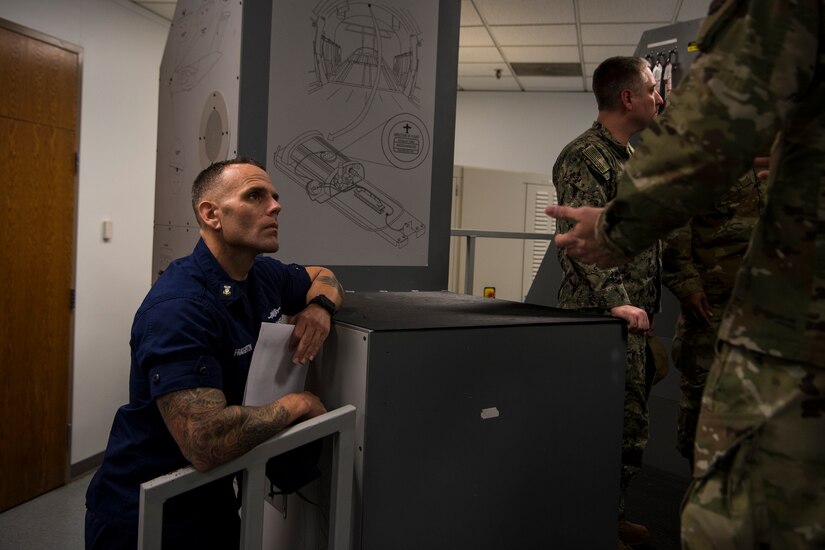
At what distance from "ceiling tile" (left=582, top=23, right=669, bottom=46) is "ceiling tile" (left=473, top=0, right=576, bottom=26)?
0.79 ft

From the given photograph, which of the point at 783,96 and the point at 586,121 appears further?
the point at 586,121

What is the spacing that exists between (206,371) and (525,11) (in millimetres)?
3687

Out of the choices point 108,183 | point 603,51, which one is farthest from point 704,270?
point 603,51

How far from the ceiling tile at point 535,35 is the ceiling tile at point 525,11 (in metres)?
0.10

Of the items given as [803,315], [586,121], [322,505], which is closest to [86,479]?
[322,505]

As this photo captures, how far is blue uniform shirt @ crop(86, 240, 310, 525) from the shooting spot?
1.03m

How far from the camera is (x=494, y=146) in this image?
627 centimetres

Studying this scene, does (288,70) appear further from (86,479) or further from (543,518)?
(86,479)

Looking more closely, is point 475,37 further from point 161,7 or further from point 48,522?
point 48,522

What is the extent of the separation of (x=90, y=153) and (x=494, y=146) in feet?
13.3

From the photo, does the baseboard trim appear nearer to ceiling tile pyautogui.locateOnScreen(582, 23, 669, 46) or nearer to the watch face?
the watch face

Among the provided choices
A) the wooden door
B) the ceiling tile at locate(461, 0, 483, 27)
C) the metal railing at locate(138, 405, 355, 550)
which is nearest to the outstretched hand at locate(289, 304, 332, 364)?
the metal railing at locate(138, 405, 355, 550)

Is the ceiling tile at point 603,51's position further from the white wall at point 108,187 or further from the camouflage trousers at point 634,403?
the camouflage trousers at point 634,403

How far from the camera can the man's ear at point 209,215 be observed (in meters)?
1.27
